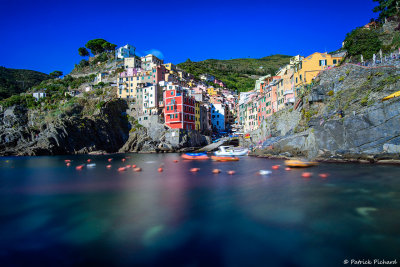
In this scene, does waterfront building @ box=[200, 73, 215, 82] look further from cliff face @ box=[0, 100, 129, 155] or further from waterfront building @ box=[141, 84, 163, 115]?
cliff face @ box=[0, 100, 129, 155]

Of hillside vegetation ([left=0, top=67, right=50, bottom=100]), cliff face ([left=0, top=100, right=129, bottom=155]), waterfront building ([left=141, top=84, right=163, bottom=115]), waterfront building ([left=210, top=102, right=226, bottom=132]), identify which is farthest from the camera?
hillside vegetation ([left=0, top=67, right=50, bottom=100])

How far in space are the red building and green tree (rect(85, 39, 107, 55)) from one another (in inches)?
2726

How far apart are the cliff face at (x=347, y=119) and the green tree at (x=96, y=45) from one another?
106298 millimetres

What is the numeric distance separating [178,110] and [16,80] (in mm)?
114176

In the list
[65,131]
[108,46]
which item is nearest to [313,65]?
[65,131]

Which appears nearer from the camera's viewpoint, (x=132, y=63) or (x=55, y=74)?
(x=132, y=63)

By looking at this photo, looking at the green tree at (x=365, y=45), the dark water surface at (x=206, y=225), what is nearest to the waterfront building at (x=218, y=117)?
the green tree at (x=365, y=45)

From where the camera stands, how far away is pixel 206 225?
10.4m

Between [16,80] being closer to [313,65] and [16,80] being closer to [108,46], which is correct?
[108,46]

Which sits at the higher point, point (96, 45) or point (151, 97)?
point (96, 45)

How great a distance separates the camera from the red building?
6269 centimetres

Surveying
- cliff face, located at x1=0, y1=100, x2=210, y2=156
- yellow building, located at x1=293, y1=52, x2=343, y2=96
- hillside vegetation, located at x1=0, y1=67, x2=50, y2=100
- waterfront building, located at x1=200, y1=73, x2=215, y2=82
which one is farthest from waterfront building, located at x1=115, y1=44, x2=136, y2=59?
yellow building, located at x1=293, y1=52, x2=343, y2=96

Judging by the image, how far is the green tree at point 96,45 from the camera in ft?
372

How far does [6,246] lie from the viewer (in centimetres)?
866
